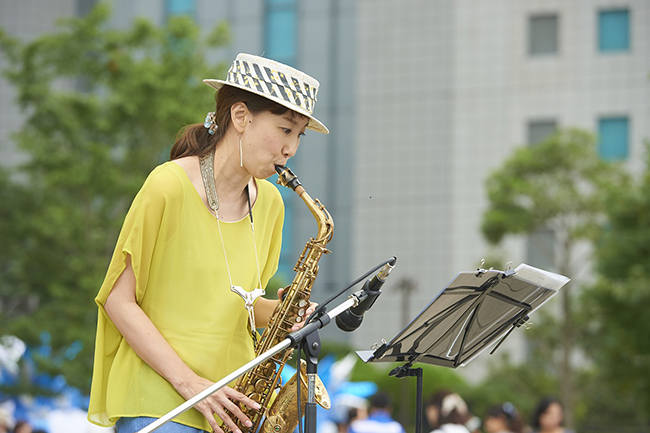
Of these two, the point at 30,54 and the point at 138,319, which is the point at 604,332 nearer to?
the point at 30,54

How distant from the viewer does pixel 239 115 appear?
3.61m

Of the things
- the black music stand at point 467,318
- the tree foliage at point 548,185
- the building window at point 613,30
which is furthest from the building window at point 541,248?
the black music stand at point 467,318

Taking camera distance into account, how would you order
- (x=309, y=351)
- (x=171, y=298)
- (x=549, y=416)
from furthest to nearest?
(x=549, y=416) → (x=171, y=298) → (x=309, y=351)

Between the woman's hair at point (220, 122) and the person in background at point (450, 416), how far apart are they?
462cm

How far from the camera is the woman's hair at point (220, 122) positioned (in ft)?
11.7

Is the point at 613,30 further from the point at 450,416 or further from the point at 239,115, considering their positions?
the point at 239,115

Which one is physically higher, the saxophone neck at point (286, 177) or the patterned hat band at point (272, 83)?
the patterned hat band at point (272, 83)

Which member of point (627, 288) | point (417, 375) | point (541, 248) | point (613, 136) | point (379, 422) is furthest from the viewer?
point (613, 136)

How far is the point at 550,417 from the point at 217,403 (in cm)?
510

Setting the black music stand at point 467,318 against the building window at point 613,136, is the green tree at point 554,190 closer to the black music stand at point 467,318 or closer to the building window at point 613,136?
the building window at point 613,136

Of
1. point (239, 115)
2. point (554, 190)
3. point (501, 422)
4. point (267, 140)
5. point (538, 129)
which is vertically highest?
point (538, 129)

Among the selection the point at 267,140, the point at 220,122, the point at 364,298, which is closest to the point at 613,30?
the point at 220,122

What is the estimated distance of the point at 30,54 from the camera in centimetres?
1702

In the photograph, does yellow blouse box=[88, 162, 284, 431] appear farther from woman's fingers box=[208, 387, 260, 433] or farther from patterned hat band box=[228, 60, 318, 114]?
patterned hat band box=[228, 60, 318, 114]
